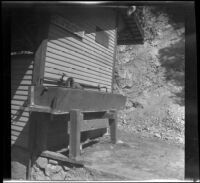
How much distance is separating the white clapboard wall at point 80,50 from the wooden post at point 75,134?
1.09 m

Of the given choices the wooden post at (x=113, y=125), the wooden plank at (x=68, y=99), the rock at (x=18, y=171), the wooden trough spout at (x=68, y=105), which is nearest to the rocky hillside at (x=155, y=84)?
the wooden post at (x=113, y=125)

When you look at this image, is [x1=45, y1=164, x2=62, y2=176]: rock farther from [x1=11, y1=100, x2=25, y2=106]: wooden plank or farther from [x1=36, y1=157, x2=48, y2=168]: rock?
[x1=11, y1=100, x2=25, y2=106]: wooden plank

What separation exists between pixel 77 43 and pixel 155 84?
5.21 metres

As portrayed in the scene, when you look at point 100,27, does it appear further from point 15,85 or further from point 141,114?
point 141,114

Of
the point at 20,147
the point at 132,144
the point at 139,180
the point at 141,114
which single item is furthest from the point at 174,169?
the point at 141,114

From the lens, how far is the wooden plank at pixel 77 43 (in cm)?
571

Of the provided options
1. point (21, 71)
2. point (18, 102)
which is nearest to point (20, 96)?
point (18, 102)

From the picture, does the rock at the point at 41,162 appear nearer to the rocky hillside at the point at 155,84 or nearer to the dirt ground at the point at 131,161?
the dirt ground at the point at 131,161

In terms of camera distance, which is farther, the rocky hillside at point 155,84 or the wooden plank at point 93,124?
the rocky hillside at point 155,84

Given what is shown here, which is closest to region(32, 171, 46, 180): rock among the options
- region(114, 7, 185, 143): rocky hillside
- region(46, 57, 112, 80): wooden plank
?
region(46, 57, 112, 80): wooden plank

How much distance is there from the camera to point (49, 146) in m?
5.82

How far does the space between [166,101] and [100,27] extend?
4545mm

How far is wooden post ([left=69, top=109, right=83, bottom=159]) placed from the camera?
4.97 m

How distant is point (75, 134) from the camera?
198 inches
